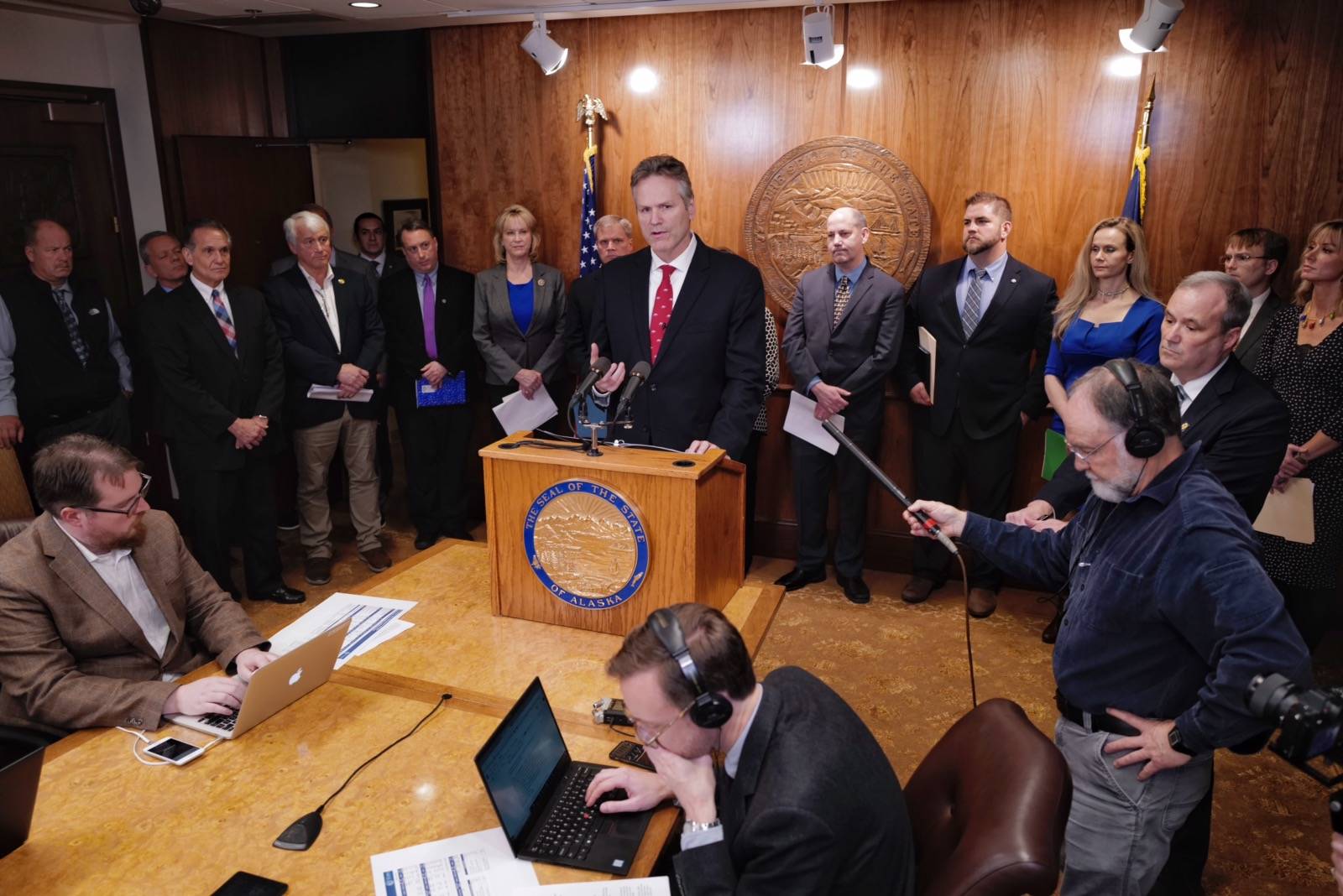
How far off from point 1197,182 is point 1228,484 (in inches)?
96.0

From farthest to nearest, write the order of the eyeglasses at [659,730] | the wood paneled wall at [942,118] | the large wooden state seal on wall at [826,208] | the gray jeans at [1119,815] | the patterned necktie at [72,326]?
the large wooden state seal on wall at [826,208]
the patterned necktie at [72,326]
the wood paneled wall at [942,118]
the gray jeans at [1119,815]
the eyeglasses at [659,730]

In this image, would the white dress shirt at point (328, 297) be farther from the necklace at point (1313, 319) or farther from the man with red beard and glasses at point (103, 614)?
the necklace at point (1313, 319)

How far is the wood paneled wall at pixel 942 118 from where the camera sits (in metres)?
3.92

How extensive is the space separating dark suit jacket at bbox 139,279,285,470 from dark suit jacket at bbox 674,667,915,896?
11.3 ft

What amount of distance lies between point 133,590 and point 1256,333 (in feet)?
13.6

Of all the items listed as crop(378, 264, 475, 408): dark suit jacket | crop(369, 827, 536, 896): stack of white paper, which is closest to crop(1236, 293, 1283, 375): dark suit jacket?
crop(369, 827, 536, 896): stack of white paper

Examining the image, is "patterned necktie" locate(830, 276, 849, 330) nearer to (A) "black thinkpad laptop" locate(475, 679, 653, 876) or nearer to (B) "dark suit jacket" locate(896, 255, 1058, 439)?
(B) "dark suit jacket" locate(896, 255, 1058, 439)

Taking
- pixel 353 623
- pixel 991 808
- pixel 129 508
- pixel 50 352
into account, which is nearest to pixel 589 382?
pixel 353 623

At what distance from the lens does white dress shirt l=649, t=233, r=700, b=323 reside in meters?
3.03

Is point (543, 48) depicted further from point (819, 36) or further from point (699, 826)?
point (699, 826)

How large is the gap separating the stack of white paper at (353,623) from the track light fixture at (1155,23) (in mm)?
3495

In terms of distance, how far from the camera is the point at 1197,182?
4.07 metres

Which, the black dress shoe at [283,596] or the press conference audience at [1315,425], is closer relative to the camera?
the press conference audience at [1315,425]

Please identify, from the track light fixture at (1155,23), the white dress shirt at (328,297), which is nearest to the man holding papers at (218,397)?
the white dress shirt at (328,297)
